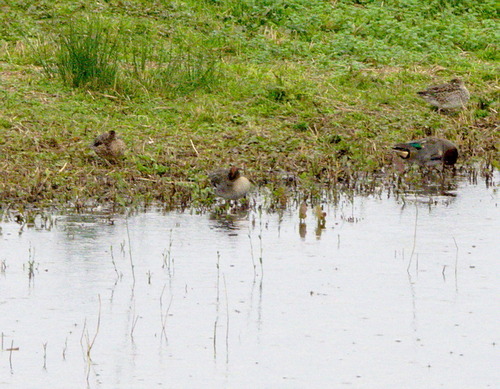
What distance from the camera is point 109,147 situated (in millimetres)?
11773

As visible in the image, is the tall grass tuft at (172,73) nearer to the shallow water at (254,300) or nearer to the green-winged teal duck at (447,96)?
the green-winged teal duck at (447,96)

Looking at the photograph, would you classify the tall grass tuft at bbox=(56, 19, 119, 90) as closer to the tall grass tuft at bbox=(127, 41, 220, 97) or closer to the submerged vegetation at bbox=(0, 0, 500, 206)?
the submerged vegetation at bbox=(0, 0, 500, 206)

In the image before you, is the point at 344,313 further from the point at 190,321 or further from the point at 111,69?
the point at 111,69

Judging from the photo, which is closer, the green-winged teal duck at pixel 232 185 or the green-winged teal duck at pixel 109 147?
the green-winged teal duck at pixel 232 185

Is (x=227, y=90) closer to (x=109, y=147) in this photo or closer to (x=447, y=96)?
(x=447, y=96)

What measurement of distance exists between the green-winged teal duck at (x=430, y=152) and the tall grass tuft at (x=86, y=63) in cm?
423

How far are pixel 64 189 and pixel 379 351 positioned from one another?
5107 mm

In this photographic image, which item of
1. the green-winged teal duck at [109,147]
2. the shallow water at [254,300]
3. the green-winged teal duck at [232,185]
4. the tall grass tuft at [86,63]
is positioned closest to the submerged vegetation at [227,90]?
the tall grass tuft at [86,63]

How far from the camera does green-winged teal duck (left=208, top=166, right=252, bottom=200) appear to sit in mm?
10625

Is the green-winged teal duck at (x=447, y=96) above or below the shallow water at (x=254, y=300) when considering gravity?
above

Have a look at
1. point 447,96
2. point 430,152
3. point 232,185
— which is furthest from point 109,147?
point 447,96

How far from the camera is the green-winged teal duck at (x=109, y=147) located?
1177cm

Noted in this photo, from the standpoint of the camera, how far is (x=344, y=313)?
24.4 ft

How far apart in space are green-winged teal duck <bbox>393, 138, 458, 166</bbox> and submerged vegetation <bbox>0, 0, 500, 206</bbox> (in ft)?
1.17
